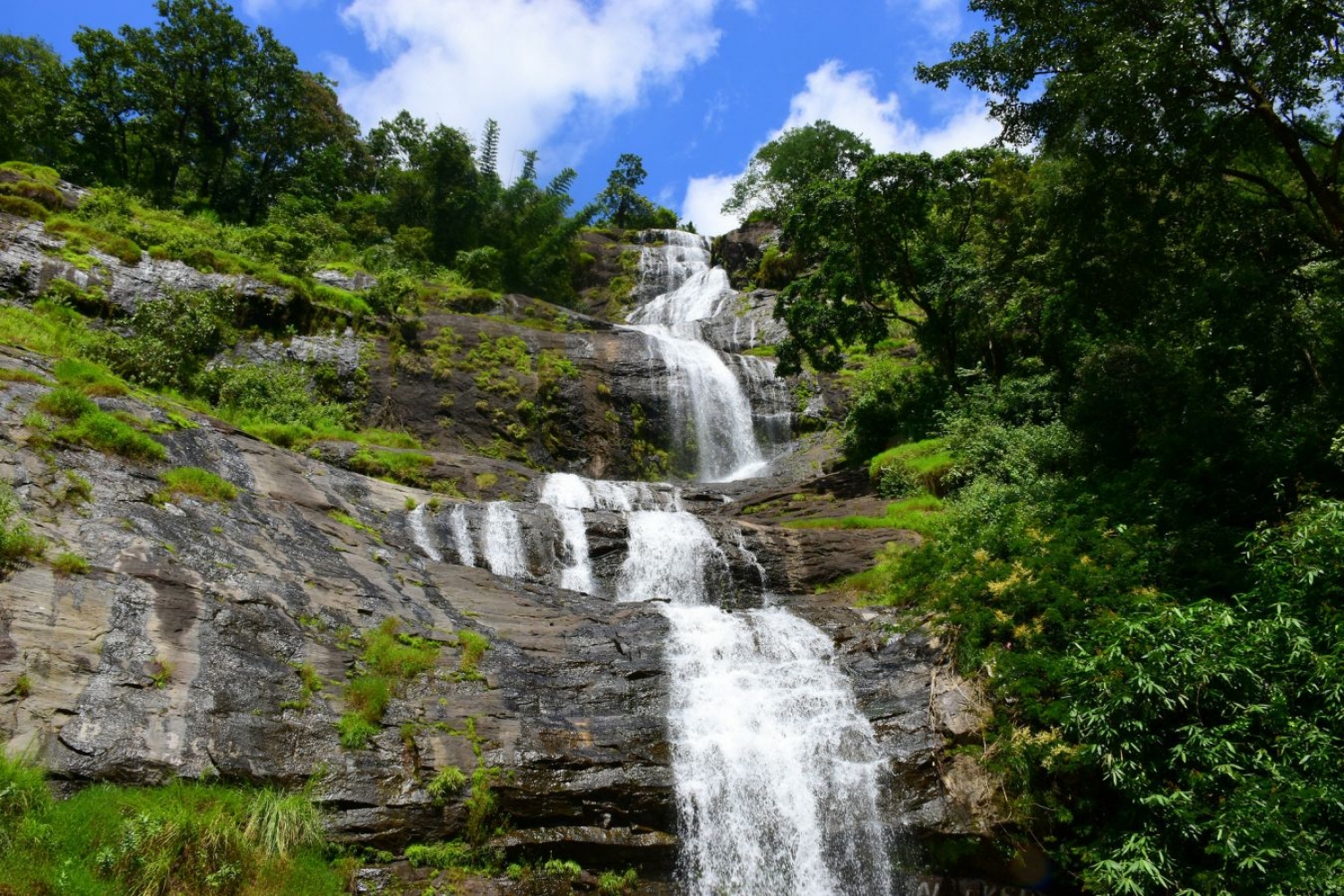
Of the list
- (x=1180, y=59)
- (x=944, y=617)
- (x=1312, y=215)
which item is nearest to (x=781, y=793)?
(x=944, y=617)

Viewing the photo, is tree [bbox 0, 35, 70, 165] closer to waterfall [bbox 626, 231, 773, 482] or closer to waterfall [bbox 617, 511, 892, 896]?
waterfall [bbox 626, 231, 773, 482]

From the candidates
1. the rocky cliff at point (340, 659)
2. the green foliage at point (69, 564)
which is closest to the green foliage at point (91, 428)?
the rocky cliff at point (340, 659)

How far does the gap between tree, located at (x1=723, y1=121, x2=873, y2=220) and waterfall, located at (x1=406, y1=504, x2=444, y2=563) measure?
3363cm

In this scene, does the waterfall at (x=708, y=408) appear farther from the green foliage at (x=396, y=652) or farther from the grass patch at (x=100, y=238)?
the grass patch at (x=100, y=238)

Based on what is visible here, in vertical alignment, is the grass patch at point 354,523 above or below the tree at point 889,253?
below

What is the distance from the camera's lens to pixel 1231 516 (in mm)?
10477

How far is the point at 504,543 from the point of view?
14.6 meters

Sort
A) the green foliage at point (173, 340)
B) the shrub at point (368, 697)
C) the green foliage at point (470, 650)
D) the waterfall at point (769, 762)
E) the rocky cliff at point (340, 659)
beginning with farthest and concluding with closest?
the green foliage at point (173, 340), the green foliage at point (470, 650), the waterfall at point (769, 762), the shrub at point (368, 697), the rocky cliff at point (340, 659)

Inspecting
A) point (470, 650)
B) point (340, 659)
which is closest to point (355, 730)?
point (340, 659)

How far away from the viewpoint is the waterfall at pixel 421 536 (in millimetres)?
13672

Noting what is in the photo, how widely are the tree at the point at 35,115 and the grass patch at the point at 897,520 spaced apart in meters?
32.4

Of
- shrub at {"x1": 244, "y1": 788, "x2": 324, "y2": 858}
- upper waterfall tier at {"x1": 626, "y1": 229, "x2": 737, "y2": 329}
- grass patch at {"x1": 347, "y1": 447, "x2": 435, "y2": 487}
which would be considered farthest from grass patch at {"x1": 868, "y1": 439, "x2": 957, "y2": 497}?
upper waterfall tier at {"x1": 626, "y1": 229, "x2": 737, "y2": 329}

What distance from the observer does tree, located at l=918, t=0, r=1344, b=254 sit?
33.0 feet

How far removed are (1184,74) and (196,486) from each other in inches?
580
